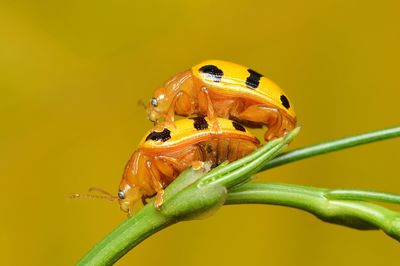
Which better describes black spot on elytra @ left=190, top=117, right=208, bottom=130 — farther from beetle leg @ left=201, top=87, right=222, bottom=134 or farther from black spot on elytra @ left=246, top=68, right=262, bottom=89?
black spot on elytra @ left=246, top=68, right=262, bottom=89

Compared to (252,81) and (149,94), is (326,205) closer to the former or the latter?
(252,81)

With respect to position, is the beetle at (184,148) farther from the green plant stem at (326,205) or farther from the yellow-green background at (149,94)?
the yellow-green background at (149,94)

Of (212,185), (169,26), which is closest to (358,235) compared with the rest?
(169,26)

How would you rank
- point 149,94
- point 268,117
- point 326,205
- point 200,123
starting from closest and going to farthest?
point 326,205
point 200,123
point 268,117
point 149,94

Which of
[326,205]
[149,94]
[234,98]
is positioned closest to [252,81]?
[234,98]

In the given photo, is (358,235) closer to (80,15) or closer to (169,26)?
(169,26)

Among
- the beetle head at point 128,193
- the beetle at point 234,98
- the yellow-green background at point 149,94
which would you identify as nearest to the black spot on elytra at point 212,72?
the beetle at point 234,98

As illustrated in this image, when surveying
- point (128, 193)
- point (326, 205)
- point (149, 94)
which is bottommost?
point (326, 205)
